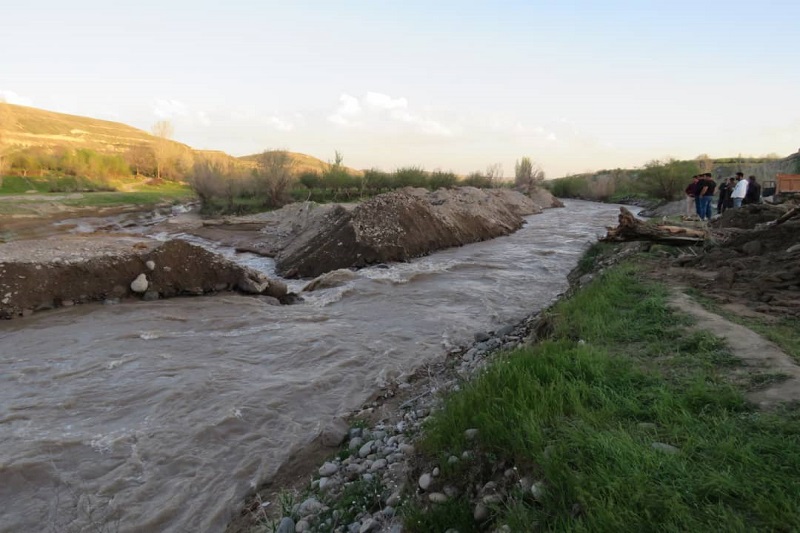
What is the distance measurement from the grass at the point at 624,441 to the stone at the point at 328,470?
1.01 m

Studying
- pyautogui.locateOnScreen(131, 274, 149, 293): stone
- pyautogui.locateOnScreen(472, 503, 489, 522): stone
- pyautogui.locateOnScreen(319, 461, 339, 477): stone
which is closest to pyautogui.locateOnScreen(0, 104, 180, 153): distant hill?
pyautogui.locateOnScreen(131, 274, 149, 293): stone

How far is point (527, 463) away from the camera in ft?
9.25

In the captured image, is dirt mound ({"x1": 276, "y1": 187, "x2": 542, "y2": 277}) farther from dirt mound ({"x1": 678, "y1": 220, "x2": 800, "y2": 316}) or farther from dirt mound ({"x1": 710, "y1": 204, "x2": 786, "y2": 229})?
dirt mound ({"x1": 710, "y1": 204, "x2": 786, "y2": 229})

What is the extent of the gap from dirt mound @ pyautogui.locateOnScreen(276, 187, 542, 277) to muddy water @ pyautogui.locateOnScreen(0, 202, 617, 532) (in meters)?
3.29

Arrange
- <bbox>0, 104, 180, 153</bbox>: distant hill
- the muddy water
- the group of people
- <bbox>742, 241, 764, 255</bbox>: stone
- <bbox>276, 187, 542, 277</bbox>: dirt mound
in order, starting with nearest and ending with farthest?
the muddy water
<bbox>742, 241, 764, 255</bbox>: stone
<bbox>276, 187, 542, 277</bbox>: dirt mound
the group of people
<bbox>0, 104, 180, 153</bbox>: distant hill

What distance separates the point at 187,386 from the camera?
6.13 meters

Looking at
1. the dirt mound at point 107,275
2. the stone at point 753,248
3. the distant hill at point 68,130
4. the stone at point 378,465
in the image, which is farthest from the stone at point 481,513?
the distant hill at point 68,130

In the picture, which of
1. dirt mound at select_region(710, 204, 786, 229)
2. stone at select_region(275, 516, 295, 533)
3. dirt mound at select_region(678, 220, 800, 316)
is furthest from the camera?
dirt mound at select_region(710, 204, 786, 229)

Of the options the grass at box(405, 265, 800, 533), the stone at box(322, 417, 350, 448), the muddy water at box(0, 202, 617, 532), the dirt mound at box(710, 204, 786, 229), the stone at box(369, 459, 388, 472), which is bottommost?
the muddy water at box(0, 202, 617, 532)

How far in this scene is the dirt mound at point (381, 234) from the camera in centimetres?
1537

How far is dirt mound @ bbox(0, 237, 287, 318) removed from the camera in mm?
9211

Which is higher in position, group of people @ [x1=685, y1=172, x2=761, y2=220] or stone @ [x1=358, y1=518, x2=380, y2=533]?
group of people @ [x1=685, y1=172, x2=761, y2=220]

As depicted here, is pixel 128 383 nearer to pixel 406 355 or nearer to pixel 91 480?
pixel 91 480

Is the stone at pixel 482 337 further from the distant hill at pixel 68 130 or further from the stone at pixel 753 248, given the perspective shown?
the distant hill at pixel 68 130
